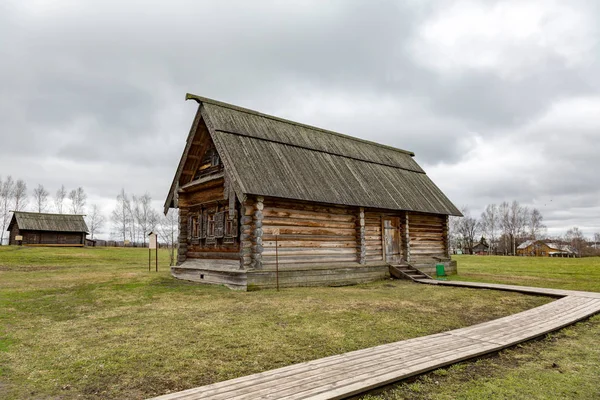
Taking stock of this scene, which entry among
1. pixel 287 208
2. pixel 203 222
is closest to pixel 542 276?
pixel 287 208

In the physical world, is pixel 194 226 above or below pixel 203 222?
below

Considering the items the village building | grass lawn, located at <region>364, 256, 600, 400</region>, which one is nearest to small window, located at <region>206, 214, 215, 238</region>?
grass lawn, located at <region>364, 256, 600, 400</region>

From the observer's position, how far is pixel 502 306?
10984mm

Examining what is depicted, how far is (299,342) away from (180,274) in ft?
40.8

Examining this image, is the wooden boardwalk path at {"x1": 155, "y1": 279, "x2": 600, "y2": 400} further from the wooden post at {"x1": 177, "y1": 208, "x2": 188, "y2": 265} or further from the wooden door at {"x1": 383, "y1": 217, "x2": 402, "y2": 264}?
the wooden post at {"x1": 177, "y1": 208, "x2": 188, "y2": 265}

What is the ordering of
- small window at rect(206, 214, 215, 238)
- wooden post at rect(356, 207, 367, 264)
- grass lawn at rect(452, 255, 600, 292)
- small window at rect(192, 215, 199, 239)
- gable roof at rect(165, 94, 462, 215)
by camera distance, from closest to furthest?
gable roof at rect(165, 94, 462, 215)
grass lawn at rect(452, 255, 600, 292)
small window at rect(206, 214, 215, 238)
wooden post at rect(356, 207, 367, 264)
small window at rect(192, 215, 199, 239)

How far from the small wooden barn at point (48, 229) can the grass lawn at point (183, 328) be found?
126 feet

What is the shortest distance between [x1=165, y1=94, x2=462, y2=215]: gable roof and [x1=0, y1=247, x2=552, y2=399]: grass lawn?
4189mm

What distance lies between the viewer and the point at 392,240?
1978 centimetres

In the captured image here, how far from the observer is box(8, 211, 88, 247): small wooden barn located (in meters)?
46.6

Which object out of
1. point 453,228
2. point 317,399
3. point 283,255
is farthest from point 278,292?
point 453,228

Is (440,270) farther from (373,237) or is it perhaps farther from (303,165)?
(303,165)

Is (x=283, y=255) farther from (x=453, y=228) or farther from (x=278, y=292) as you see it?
(x=453, y=228)

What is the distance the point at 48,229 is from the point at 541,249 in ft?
316
